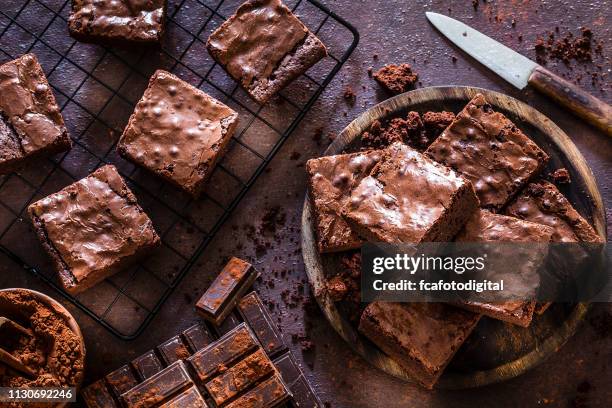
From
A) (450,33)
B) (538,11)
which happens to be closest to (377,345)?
(450,33)

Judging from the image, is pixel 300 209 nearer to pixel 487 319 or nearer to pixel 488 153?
pixel 488 153

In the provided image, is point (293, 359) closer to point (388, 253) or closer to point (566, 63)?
point (388, 253)

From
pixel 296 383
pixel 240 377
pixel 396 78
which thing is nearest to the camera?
pixel 240 377

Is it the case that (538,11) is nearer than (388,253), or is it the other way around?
(388,253)

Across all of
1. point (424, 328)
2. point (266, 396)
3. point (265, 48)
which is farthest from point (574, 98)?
point (266, 396)

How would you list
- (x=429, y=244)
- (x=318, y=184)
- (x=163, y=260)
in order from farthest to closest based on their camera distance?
(x=163, y=260) → (x=318, y=184) → (x=429, y=244)

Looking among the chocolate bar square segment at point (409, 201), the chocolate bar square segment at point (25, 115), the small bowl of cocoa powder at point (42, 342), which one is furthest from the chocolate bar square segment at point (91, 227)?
the chocolate bar square segment at point (409, 201)
